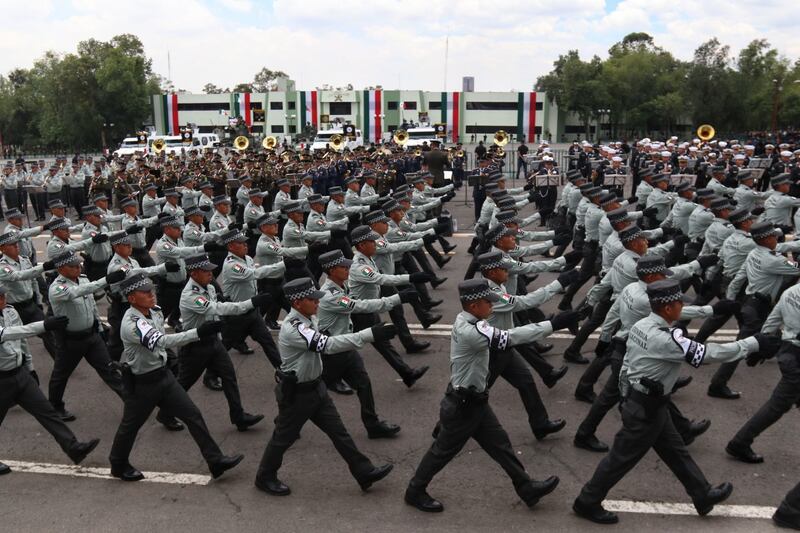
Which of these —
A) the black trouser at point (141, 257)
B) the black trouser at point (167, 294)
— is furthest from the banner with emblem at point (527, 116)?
the black trouser at point (167, 294)

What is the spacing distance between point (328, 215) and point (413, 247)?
12.7ft

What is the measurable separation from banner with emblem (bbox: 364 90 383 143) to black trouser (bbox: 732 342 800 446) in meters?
69.2

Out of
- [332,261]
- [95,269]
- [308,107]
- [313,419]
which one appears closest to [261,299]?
[332,261]

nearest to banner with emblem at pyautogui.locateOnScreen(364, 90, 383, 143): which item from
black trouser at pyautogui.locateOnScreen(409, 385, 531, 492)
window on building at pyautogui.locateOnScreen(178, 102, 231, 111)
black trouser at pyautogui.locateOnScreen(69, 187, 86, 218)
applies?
window on building at pyautogui.locateOnScreen(178, 102, 231, 111)

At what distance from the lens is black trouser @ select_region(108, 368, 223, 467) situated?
19.4 feet

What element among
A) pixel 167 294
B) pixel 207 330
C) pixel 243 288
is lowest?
pixel 167 294

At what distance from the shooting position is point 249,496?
5836 millimetres

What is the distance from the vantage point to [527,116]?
71.7 meters

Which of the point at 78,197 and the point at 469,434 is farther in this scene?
the point at 78,197

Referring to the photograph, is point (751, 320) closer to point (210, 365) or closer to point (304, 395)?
point (304, 395)

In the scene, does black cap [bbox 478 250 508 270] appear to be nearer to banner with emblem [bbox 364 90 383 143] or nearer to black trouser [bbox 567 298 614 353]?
black trouser [bbox 567 298 614 353]

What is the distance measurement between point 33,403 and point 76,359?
1.29 metres

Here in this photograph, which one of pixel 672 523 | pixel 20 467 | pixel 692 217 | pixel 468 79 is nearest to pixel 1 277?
pixel 20 467

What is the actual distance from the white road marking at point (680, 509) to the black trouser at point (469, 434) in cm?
82
